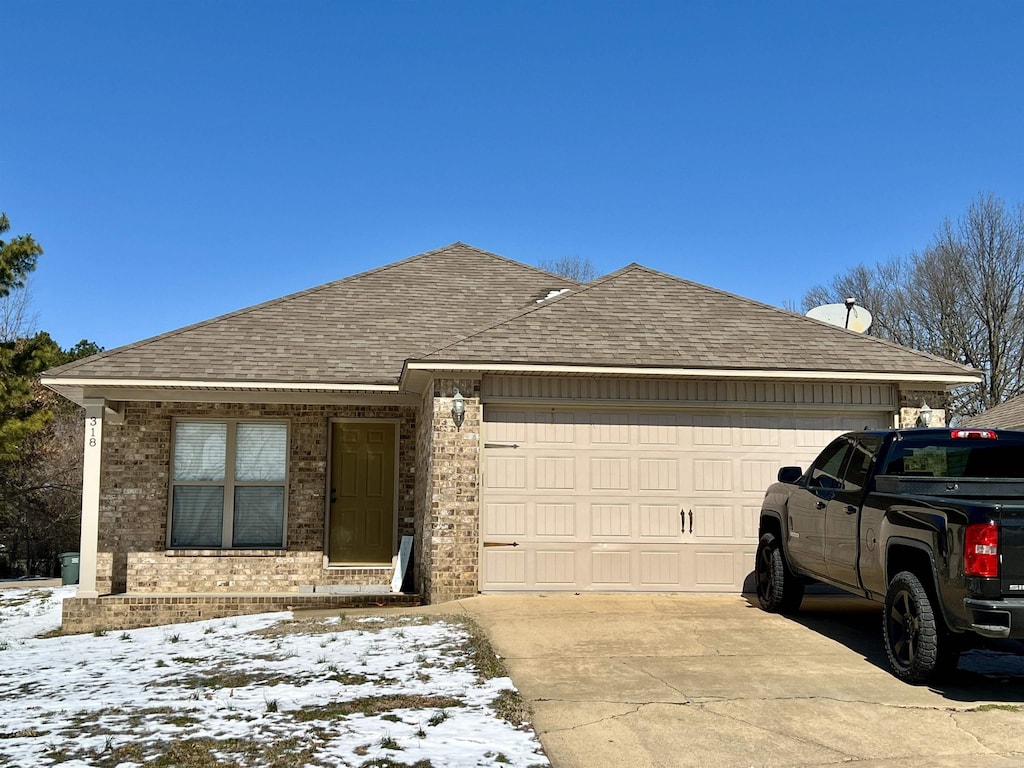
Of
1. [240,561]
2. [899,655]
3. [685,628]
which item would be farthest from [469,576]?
[899,655]

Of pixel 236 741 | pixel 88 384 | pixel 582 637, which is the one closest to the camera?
pixel 236 741

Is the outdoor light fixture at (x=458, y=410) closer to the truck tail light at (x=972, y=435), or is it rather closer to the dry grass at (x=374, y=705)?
the dry grass at (x=374, y=705)

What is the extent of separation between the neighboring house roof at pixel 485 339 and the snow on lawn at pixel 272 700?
3.68 metres

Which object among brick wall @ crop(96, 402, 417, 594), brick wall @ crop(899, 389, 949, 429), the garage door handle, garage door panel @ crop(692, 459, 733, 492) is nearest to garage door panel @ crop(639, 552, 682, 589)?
the garage door handle

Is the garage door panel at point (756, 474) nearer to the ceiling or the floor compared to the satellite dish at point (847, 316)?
nearer to the floor

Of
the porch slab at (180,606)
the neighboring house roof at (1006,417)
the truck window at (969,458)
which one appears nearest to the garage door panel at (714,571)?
the porch slab at (180,606)

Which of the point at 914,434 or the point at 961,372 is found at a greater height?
the point at 961,372

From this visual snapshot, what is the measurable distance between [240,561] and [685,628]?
6902mm

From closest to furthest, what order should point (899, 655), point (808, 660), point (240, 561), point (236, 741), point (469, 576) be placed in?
1. point (236, 741)
2. point (899, 655)
3. point (808, 660)
4. point (469, 576)
5. point (240, 561)

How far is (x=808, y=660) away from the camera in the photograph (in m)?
7.27

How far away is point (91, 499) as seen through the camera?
39.0ft

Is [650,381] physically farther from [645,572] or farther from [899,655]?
[899,655]

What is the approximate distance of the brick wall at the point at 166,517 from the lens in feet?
41.6

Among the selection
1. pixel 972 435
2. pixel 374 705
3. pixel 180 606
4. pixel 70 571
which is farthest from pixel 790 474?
pixel 70 571
